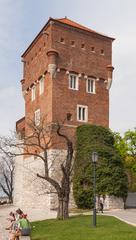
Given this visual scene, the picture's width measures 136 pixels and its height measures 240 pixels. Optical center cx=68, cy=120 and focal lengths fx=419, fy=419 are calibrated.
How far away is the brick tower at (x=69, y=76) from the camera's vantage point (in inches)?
1479

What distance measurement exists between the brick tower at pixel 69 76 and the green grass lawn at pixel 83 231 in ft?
49.6

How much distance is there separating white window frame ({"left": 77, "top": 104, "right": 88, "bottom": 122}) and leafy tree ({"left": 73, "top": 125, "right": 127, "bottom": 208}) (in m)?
2.30

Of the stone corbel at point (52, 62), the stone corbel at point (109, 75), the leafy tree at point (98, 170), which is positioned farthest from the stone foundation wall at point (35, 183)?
the stone corbel at point (109, 75)

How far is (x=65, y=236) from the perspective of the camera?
56.3 feet

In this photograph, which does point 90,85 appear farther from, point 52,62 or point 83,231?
point 83,231

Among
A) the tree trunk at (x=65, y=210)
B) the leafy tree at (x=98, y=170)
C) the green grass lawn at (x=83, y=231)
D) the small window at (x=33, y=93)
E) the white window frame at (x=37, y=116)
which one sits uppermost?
the small window at (x=33, y=93)

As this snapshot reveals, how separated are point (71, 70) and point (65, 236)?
76.7 feet

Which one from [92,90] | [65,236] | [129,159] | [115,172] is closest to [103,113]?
[92,90]

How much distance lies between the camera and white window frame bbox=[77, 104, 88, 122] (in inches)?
1516

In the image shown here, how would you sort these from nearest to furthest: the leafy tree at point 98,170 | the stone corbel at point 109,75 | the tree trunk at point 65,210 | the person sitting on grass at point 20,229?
the person sitting on grass at point 20,229 → the tree trunk at point 65,210 → the leafy tree at point 98,170 → the stone corbel at point 109,75

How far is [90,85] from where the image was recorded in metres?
39.8

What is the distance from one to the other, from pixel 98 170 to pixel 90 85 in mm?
9168

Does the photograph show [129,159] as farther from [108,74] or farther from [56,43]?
[56,43]

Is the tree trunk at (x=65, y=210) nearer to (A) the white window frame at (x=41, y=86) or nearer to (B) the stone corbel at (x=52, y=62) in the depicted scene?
(B) the stone corbel at (x=52, y=62)
